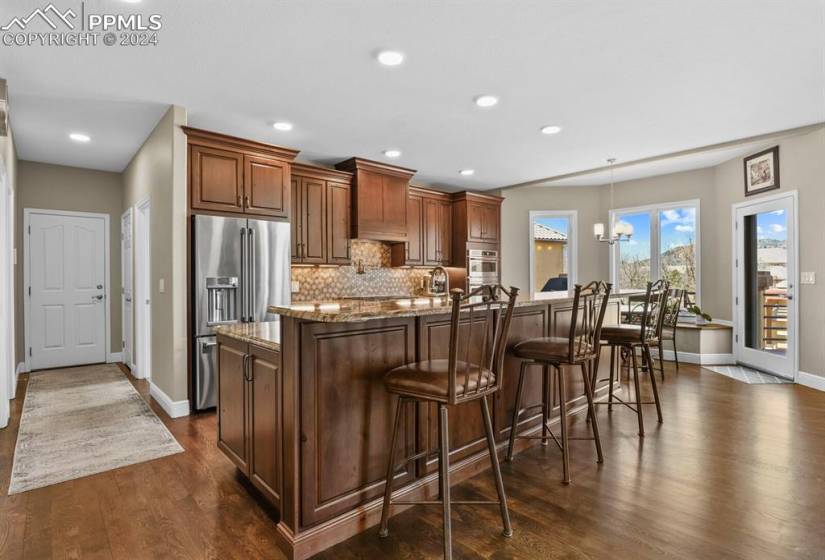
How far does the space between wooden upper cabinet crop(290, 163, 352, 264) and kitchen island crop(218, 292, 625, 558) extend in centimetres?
267

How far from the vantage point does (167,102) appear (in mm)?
3695

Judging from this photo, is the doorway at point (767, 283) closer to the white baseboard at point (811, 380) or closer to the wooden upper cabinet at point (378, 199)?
the white baseboard at point (811, 380)

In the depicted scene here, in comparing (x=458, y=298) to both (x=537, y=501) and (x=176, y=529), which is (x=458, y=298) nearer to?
(x=537, y=501)

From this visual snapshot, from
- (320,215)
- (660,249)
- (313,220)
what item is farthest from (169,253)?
(660,249)

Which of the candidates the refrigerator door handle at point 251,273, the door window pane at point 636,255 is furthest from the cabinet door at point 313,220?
the door window pane at point 636,255

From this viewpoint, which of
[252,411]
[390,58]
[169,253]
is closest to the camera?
[252,411]

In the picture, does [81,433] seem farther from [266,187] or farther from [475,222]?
[475,222]

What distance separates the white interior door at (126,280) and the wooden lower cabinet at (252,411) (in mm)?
3818

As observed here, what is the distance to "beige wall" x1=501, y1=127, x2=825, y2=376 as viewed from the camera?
469cm

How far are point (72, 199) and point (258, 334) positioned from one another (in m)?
5.20

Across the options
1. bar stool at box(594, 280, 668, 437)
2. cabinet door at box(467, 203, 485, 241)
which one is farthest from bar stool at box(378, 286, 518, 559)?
cabinet door at box(467, 203, 485, 241)

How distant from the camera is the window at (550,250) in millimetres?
7539

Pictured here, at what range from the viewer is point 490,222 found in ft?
23.5

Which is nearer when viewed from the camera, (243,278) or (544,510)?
(544,510)
